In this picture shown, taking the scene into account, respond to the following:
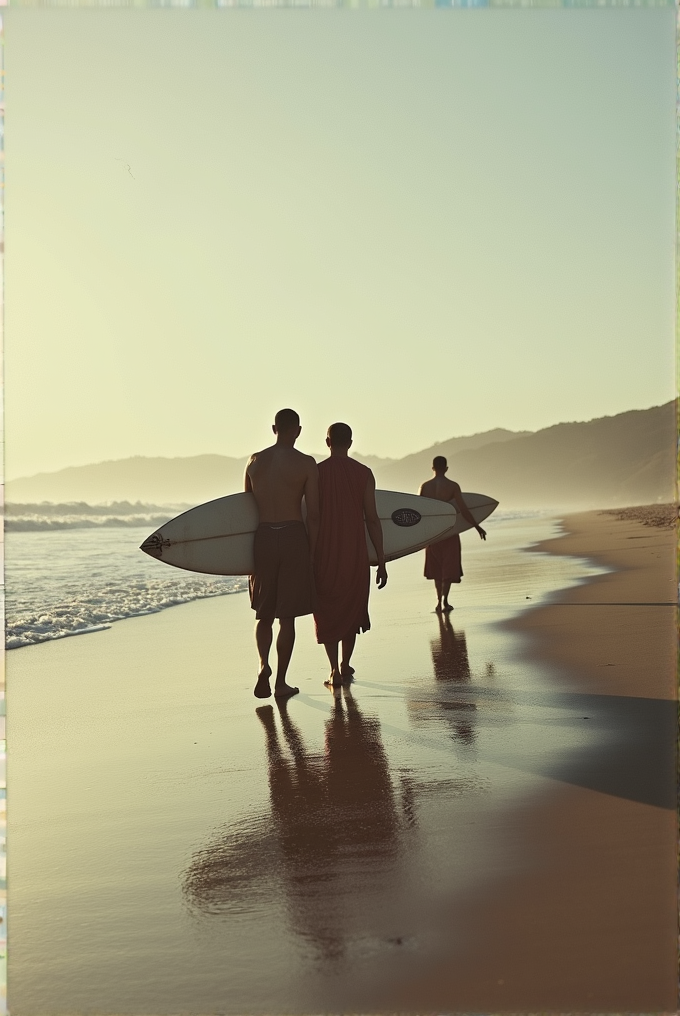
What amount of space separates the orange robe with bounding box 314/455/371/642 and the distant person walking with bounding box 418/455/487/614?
11.3 ft

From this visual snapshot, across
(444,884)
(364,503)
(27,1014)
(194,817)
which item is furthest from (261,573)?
(27,1014)

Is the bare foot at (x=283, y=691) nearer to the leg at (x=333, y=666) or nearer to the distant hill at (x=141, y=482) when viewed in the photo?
the leg at (x=333, y=666)

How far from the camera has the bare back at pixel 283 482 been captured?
678cm

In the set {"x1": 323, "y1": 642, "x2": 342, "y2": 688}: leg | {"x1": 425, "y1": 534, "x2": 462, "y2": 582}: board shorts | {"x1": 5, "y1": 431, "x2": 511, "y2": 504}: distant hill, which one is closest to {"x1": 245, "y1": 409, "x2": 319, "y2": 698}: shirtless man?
{"x1": 323, "y1": 642, "x2": 342, "y2": 688}: leg

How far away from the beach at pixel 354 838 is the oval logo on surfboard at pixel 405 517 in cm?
138

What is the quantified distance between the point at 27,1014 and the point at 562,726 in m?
3.25

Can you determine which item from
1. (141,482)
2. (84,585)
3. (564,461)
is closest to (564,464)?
(564,461)

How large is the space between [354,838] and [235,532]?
413 centimetres

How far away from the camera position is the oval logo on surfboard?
8.66 m

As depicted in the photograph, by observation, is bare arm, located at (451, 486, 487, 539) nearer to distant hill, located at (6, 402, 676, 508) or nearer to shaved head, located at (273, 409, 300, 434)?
shaved head, located at (273, 409, 300, 434)

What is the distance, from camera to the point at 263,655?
21.8ft

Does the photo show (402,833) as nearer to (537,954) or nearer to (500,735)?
(537,954)

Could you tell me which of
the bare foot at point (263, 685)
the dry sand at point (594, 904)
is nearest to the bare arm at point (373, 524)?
the bare foot at point (263, 685)

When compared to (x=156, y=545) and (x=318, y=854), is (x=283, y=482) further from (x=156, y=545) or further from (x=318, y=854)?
(x=318, y=854)
